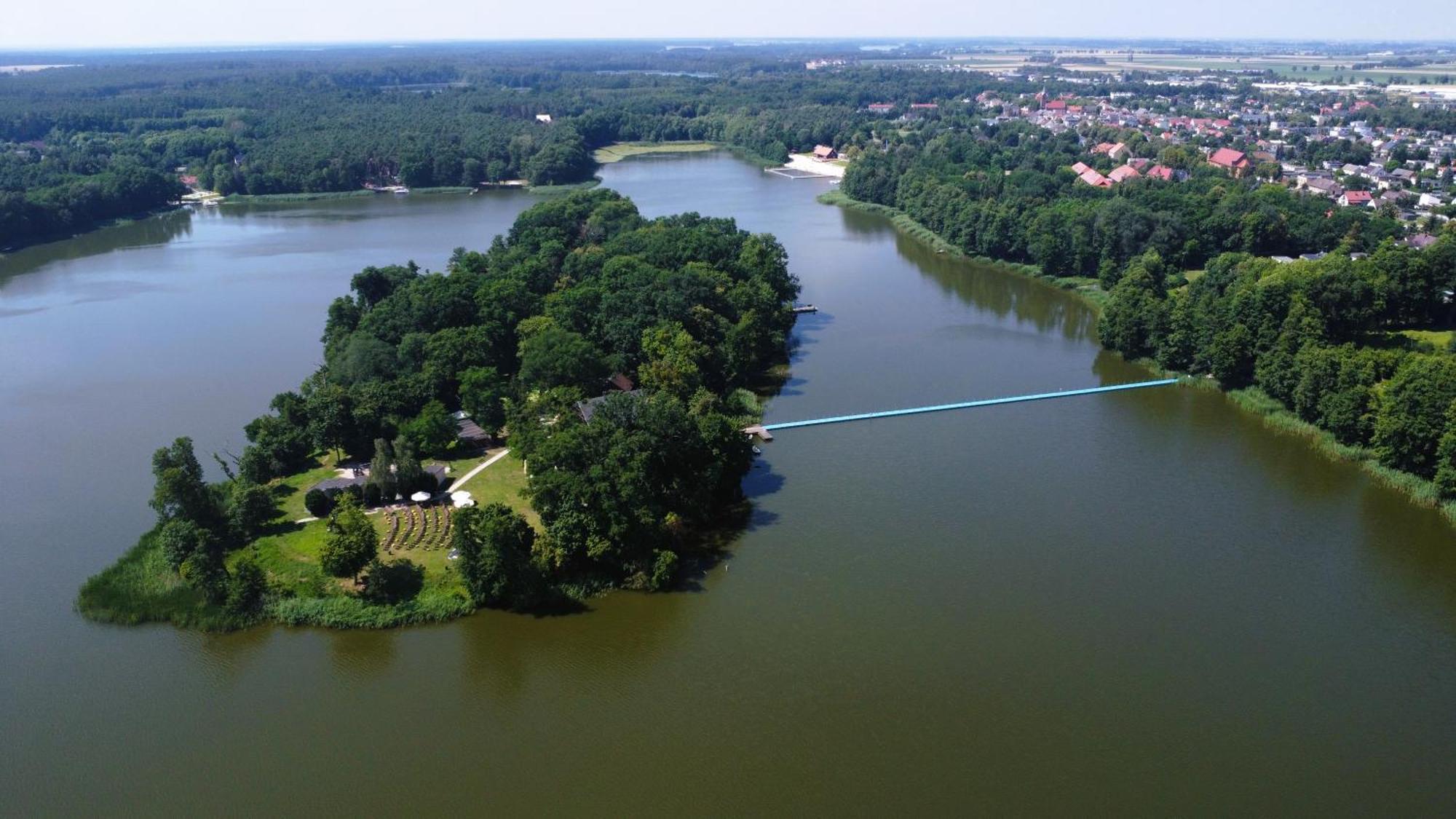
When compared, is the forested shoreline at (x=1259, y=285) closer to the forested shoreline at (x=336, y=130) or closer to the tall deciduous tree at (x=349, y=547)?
the tall deciduous tree at (x=349, y=547)

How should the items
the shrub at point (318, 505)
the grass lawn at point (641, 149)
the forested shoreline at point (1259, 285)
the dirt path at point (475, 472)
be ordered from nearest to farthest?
the shrub at point (318, 505)
the dirt path at point (475, 472)
the forested shoreline at point (1259, 285)
the grass lawn at point (641, 149)

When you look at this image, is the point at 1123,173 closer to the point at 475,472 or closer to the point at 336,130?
the point at 475,472

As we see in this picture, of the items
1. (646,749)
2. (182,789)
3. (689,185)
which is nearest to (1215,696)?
(646,749)

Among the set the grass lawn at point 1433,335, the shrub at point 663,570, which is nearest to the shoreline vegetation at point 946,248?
the grass lawn at point 1433,335

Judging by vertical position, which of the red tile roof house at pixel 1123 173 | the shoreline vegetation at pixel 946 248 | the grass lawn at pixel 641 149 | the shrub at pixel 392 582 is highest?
the red tile roof house at pixel 1123 173

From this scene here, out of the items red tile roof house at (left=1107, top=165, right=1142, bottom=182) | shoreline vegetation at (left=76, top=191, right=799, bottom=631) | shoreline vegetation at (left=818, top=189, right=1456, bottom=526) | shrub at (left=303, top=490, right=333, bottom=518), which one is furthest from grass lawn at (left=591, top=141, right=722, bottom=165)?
shrub at (left=303, top=490, right=333, bottom=518)

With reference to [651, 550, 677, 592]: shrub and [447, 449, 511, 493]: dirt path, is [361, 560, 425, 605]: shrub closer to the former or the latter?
[447, 449, 511, 493]: dirt path
